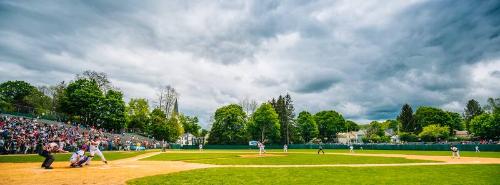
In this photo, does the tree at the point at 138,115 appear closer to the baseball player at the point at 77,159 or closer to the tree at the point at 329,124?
the tree at the point at 329,124

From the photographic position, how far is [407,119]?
134 meters

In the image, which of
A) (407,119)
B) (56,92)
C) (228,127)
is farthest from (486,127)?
(56,92)

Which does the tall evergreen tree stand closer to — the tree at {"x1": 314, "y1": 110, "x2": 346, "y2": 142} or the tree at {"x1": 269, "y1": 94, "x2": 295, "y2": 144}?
the tree at {"x1": 269, "y1": 94, "x2": 295, "y2": 144}

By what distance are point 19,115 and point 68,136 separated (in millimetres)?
12549

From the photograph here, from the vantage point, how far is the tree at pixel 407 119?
133125 millimetres

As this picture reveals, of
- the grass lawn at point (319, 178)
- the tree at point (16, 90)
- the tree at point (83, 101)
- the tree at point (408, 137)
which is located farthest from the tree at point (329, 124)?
the grass lawn at point (319, 178)

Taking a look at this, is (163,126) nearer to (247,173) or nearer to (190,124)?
(190,124)

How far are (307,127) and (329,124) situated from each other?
1487 cm

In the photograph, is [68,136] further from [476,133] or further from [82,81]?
[476,133]

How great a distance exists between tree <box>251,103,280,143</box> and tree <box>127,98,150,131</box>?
3250 cm

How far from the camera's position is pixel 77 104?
249 ft

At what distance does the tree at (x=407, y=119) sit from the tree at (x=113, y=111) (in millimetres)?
107218

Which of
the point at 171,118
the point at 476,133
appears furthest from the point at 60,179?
the point at 476,133

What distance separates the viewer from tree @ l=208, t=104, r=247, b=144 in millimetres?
101750
